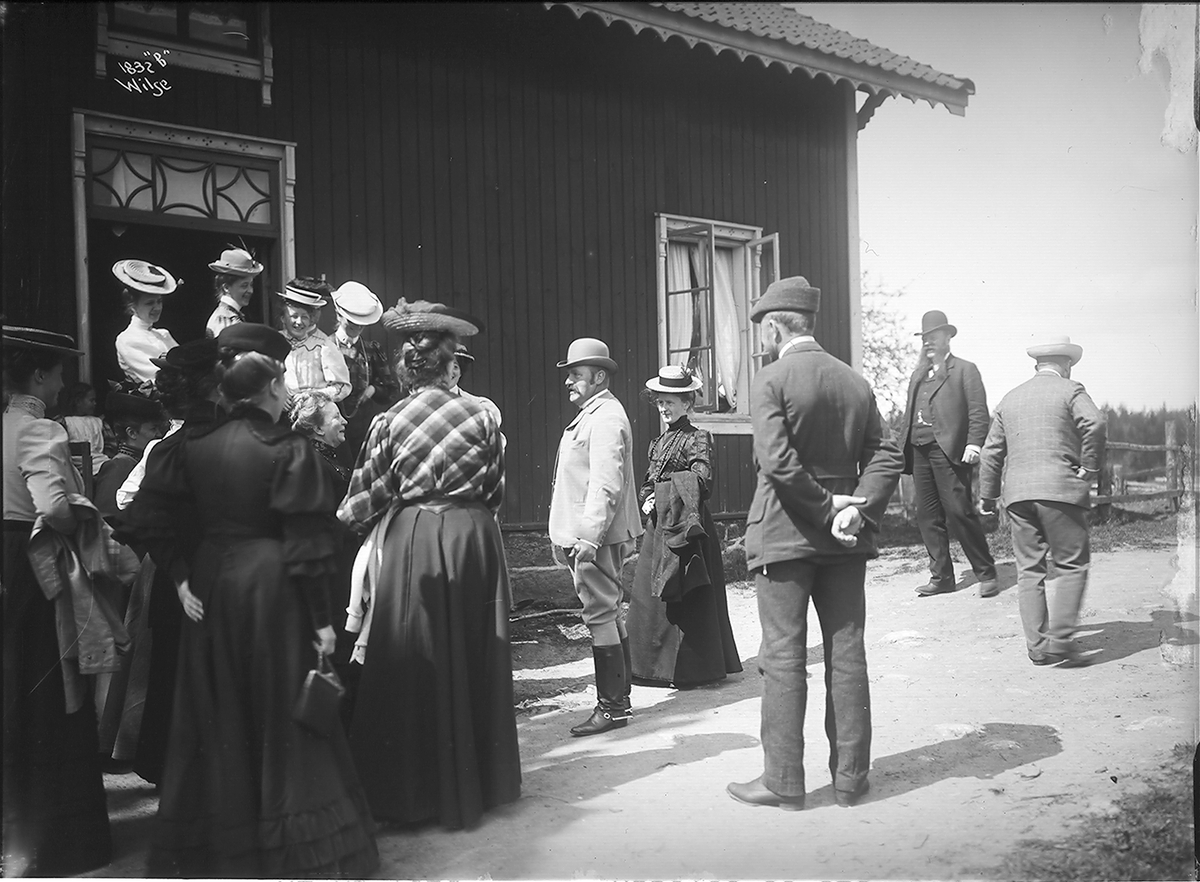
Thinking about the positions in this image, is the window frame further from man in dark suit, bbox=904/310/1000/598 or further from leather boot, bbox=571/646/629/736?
man in dark suit, bbox=904/310/1000/598

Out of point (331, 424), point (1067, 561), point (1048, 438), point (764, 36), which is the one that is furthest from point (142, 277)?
point (1067, 561)

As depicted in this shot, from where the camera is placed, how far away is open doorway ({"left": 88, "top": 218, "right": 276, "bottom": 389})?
221 inches

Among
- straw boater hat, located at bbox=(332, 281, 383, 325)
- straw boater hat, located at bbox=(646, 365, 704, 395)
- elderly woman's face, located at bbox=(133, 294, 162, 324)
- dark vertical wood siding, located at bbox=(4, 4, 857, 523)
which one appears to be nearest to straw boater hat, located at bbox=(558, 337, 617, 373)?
straw boater hat, located at bbox=(646, 365, 704, 395)

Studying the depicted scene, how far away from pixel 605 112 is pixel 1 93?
3499 mm

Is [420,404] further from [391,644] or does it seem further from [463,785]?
[463,785]

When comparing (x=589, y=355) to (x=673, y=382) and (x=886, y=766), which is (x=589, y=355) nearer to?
→ (x=673, y=382)

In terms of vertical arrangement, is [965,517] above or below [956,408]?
below

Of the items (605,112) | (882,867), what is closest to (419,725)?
(882,867)

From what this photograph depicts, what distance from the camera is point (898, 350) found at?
6.80m

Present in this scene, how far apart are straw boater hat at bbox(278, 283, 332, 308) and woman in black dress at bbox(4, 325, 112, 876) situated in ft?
4.63

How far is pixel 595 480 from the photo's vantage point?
15.7 feet

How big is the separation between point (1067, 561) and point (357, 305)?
13.1 ft

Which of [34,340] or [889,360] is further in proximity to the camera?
[889,360]

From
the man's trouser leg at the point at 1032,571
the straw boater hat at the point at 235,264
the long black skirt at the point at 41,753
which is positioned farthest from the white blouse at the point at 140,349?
the man's trouser leg at the point at 1032,571
